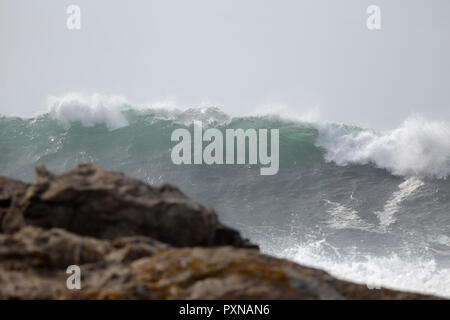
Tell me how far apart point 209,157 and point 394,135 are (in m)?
8.80

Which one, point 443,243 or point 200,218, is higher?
point 200,218

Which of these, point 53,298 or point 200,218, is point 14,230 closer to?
point 53,298

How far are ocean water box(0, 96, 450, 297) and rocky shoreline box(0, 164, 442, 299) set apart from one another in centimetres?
875

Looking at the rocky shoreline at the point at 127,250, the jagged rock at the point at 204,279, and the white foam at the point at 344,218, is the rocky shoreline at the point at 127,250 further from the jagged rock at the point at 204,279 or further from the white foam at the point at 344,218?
the white foam at the point at 344,218

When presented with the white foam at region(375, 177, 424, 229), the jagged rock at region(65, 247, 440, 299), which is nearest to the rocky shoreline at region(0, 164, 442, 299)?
the jagged rock at region(65, 247, 440, 299)

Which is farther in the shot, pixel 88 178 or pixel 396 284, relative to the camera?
pixel 396 284

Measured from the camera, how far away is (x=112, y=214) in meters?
4.45

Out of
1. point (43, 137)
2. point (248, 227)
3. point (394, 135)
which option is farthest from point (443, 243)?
point (43, 137)

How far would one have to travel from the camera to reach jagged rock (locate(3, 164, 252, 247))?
4.41 metres

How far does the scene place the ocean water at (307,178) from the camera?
14184 millimetres

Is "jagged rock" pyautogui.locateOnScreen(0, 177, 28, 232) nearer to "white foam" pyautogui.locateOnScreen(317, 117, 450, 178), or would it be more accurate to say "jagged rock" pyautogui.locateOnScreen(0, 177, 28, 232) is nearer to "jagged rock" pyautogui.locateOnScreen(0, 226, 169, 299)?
"jagged rock" pyautogui.locateOnScreen(0, 226, 169, 299)

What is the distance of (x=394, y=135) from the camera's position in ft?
77.6

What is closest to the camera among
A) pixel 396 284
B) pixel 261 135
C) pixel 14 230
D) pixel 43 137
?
pixel 14 230
